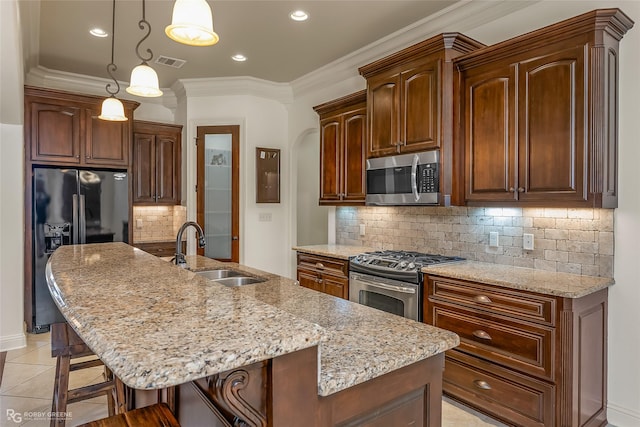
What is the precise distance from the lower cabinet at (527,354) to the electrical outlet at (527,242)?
55cm

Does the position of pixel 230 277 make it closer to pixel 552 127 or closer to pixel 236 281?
pixel 236 281

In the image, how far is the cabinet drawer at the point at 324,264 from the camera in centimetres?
365

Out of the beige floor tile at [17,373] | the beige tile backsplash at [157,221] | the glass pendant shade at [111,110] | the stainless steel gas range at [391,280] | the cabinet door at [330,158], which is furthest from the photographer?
the beige tile backsplash at [157,221]

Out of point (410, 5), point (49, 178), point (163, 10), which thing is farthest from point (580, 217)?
point (49, 178)

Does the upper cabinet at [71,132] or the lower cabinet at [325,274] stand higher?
the upper cabinet at [71,132]

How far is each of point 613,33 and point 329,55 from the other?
271 centimetres

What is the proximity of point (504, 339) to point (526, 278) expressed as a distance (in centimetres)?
41

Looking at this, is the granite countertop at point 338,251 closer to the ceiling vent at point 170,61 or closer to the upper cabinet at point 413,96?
the upper cabinet at point 413,96

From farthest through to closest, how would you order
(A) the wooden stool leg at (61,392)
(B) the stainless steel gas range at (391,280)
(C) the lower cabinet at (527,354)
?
1. (B) the stainless steel gas range at (391,280)
2. (C) the lower cabinet at (527,354)
3. (A) the wooden stool leg at (61,392)

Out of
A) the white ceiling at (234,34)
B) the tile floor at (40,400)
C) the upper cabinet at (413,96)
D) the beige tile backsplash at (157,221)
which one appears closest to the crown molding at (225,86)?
the white ceiling at (234,34)

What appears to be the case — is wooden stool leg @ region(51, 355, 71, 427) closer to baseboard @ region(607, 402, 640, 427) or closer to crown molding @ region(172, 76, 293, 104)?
baseboard @ region(607, 402, 640, 427)

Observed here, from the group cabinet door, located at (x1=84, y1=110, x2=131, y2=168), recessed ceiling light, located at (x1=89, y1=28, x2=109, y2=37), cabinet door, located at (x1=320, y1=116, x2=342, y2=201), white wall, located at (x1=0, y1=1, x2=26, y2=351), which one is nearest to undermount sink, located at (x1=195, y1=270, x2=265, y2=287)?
cabinet door, located at (x1=320, y1=116, x2=342, y2=201)

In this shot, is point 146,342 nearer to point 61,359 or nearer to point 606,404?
point 61,359

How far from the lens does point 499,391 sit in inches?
95.8
